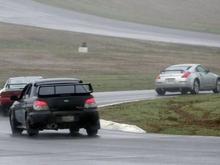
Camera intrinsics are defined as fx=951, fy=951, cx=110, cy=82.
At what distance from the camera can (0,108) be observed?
34.7 metres

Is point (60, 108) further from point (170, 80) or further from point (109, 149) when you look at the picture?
point (170, 80)

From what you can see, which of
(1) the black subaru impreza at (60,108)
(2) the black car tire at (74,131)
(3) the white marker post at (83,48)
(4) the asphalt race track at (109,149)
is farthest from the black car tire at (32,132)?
(3) the white marker post at (83,48)

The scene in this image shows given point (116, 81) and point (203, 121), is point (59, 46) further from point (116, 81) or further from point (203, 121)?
point (203, 121)

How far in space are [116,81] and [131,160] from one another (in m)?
31.8

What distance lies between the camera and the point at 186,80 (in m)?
39.6

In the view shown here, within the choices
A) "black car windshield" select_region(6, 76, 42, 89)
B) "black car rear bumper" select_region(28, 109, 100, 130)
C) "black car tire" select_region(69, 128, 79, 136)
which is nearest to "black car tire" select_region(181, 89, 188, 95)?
"black car windshield" select_region(6, 76, 42, 89)

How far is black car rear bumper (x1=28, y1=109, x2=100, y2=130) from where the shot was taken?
75.2ft

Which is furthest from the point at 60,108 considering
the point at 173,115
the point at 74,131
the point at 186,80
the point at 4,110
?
the point at 186,80

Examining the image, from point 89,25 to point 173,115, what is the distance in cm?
3843

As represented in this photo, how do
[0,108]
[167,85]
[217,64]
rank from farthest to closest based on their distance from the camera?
[217,64] → [167,85] → [0,108]

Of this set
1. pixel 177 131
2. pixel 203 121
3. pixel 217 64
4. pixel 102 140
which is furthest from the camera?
pixel 217 64

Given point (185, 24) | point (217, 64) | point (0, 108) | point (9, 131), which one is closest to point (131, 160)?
point (9, 131)

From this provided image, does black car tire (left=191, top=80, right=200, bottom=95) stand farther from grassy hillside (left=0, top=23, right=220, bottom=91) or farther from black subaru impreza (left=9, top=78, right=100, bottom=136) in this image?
black subaru impreza (left=9, top=78, right=100, bottom=136)

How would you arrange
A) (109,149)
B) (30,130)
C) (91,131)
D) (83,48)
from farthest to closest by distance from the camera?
(83,48) < (91,131) < (30,130) < (109,149)
